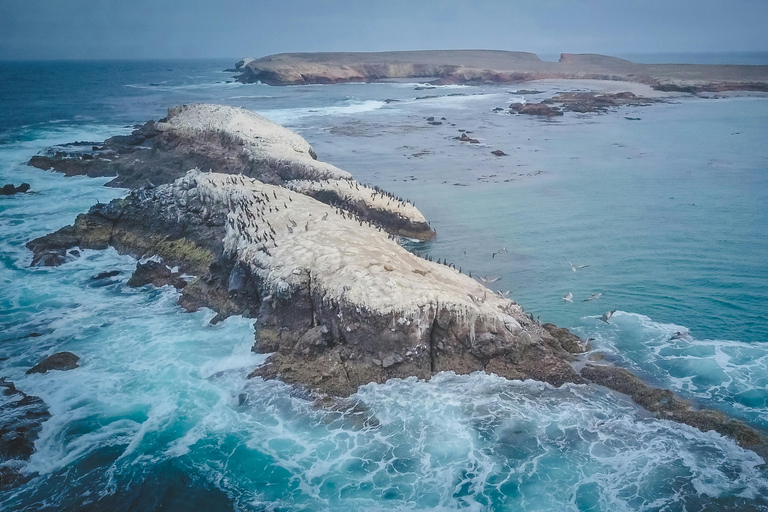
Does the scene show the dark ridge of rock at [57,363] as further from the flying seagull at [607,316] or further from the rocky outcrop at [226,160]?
the flying seagull at [607,316]

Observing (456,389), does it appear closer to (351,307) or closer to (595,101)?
(351,307)

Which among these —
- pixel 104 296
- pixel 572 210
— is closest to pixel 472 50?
pixel 572 210

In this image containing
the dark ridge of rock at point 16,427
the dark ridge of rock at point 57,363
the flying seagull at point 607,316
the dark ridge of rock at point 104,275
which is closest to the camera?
the dark ridge of rock at point 16,427

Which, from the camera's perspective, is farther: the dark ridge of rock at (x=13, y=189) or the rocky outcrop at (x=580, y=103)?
the rocky outcrop at (x=580, y=103)

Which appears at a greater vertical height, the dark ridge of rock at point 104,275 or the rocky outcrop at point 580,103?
the rocky outcrop at point 580,103

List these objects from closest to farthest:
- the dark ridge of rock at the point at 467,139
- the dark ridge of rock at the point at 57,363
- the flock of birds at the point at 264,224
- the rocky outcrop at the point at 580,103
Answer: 1. the dark ridge of rock at the point at 57,363
2. the flock of birds at the point at 264,224
3. the dark ridge of rock at the point at 467,139
4. the rocky outcrop at the point at 580,103

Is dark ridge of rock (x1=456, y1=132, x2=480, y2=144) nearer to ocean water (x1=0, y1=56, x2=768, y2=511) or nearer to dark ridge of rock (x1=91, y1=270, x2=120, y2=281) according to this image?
ocean water (x1=0, y1=56, x2=768, y2=511)

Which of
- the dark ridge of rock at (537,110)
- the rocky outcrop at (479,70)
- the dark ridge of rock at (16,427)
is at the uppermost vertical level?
the rocky outcrop at (479,70)

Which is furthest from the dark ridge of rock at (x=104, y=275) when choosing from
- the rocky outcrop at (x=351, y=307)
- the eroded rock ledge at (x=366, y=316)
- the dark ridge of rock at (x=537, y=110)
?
the dark ridge of rock at (x=537, y=110)
